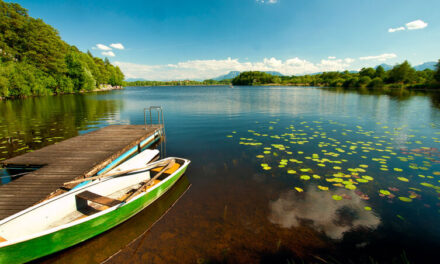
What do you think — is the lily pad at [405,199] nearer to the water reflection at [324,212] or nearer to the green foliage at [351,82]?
the water reflection at [324,212]

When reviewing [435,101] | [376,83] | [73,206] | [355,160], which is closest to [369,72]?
[376,83]

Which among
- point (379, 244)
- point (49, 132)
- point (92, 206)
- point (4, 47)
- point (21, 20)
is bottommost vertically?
point (379, 244)

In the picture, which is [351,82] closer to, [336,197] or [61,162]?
[336,197]

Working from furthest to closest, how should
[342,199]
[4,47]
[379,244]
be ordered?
[4,47] → [342,199] → [379,244]

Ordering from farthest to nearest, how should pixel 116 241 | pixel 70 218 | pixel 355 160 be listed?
pixel 355 160 < pixel 70 218 < pixel 116 241

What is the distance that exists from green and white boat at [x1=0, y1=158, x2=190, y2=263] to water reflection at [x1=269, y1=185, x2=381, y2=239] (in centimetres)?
426

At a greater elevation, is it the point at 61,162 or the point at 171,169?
the point at 61,162

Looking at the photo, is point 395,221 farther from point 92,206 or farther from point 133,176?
point 92,206

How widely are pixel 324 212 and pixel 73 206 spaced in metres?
7.97

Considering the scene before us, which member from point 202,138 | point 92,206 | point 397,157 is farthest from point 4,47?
point 397,157

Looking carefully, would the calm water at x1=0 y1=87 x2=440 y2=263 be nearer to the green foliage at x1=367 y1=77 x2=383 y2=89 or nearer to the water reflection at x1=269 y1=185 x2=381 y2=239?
the water reflection at x1=269 y1=185 x2=381 y2=239

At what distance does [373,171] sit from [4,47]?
226ft

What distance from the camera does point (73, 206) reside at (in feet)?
17.2

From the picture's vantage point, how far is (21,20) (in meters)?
44.6
